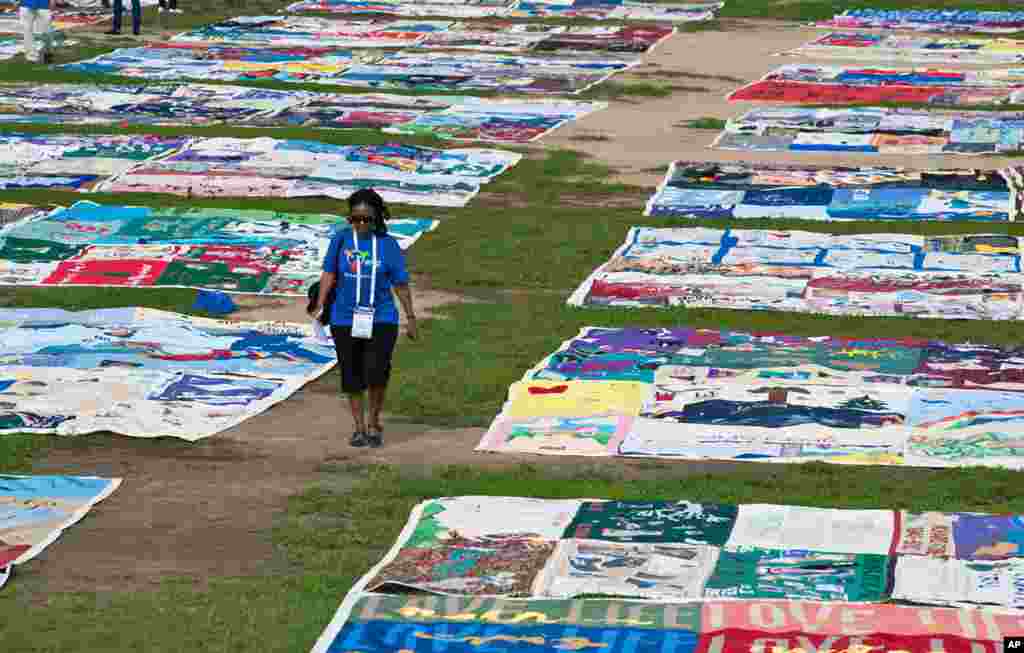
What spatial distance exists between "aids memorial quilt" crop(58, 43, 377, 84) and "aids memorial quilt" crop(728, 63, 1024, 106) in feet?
21.3

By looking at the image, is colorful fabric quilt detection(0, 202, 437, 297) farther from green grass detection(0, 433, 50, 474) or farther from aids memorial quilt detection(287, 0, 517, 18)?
aids memorial quilt detection(287, 0, 517, 18)

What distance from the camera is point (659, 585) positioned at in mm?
9844

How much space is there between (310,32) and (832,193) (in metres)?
16.7

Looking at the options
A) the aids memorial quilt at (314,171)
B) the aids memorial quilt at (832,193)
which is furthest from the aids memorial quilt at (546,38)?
the aids memorial quilt at (832,193)

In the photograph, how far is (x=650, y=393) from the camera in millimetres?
13750

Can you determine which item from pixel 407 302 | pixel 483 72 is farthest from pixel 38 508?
pixel 483 72

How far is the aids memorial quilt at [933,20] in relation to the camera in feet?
124

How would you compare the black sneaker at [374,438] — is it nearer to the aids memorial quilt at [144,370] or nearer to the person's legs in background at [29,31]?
the aids memorial quilt at [144,370]

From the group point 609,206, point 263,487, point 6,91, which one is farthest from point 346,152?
point 263,487

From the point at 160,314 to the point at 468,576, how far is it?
265 inches

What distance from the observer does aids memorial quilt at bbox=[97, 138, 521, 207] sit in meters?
22.0

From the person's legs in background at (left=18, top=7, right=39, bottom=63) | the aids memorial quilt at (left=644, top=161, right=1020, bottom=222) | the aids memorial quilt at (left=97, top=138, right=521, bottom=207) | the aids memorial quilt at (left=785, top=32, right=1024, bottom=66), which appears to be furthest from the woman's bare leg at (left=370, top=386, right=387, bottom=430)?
the aids memorial quilt at (left=785, top=32, right=1024, bottom=66)

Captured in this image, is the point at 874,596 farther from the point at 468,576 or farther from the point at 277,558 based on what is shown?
the point at 277,558

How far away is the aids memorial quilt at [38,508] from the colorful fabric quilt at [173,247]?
5.86 m
